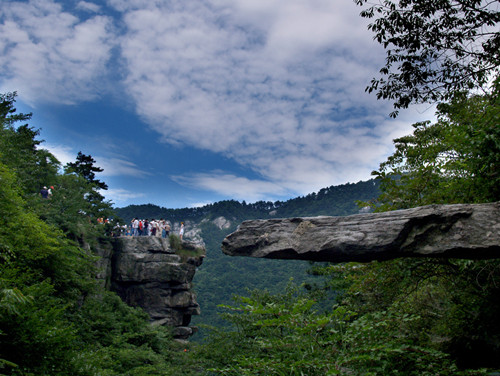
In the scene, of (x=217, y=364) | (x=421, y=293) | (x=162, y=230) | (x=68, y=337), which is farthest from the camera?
(x=162, y=230)

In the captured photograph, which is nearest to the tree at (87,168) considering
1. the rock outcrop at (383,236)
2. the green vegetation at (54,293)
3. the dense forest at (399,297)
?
the green vegetation at (54,293)

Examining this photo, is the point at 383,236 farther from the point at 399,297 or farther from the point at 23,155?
the point at 23,155

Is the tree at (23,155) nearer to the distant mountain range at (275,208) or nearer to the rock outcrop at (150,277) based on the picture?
the rock outcrop at (150,277)

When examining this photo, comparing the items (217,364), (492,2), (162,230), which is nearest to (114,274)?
(162,230)

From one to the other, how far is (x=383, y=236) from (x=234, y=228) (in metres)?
63.3

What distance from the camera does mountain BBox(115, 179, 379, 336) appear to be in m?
42.1

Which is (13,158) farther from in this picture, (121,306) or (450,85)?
(450,85)

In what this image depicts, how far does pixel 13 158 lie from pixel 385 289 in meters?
16.5

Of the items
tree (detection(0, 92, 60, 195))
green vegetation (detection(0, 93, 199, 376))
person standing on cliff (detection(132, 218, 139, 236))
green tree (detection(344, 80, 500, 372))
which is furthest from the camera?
person standing on cliff (detection(132, 218, 139, 236))

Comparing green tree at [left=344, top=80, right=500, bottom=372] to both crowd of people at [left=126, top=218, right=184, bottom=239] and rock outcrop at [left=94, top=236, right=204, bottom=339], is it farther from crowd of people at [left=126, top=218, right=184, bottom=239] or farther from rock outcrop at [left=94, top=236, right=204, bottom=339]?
crowd of people at [left=126, top=218, right=184, bottom=239]

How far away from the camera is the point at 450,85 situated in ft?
19.8

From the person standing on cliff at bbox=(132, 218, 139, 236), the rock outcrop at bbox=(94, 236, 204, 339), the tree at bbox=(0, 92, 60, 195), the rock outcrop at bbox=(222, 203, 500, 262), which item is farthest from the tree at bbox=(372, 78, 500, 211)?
the person standing on cliff at bbox=(132, 218, 139, 236)

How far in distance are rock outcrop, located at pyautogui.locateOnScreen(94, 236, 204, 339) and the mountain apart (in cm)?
357

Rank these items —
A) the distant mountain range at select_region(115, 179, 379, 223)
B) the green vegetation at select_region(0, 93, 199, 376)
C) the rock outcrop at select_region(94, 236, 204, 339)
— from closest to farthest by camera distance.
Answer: the green vegetation at select_region(0, 93, 199, 376) → the rock outcrop at select_region(94, 236, 204, 339) → the distant mountain range at select_region(115, 179, 379, 223)
